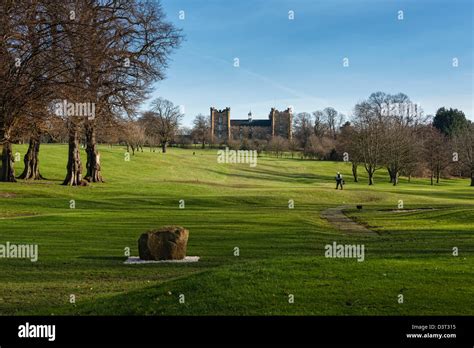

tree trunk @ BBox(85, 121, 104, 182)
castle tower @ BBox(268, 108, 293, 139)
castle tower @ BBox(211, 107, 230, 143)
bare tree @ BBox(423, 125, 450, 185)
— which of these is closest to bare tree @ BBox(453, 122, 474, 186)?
bare tree @ BBox(423, 125, 450, 185)

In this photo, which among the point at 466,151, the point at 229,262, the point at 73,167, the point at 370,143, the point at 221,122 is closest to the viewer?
the point at 229,262

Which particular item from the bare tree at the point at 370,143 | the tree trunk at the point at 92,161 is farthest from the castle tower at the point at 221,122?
the tree trunk at the point at 92,161

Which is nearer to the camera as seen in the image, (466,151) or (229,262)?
(229,262)

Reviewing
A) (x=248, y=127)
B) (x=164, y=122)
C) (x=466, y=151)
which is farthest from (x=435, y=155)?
(x=248, y=127)

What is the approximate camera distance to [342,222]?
33.1 meters

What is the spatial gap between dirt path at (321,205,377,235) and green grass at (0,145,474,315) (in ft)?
2.53

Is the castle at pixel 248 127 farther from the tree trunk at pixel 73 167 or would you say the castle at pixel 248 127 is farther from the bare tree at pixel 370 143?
the tree trunk at pixel 73 167

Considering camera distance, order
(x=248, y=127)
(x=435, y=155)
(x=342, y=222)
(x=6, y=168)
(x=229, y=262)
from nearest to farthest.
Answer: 1. (x=229, y=262)
2. (x=342, y=222)
3. (x=6, y=168)
4. (x=435, y=155)
5. (x=248, y=127)

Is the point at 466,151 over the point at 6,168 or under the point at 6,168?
over

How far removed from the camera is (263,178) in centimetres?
8356

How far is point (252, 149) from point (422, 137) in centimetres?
4643

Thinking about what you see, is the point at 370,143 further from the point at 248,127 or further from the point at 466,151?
the point at 248,127

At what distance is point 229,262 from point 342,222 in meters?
17.2
